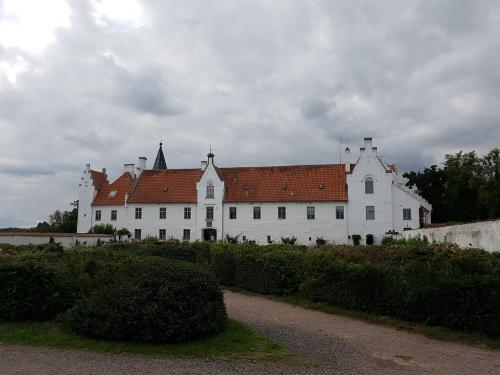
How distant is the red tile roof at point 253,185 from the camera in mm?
46625

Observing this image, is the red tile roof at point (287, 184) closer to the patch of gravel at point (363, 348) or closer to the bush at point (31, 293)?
the patch of gravel at point (363, 348)

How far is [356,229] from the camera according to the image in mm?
44531

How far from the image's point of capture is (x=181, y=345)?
28.9 feet

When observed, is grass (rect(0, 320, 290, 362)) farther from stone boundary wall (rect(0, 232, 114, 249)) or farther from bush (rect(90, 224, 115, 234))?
bush (rect(90, 224, 115, 234))

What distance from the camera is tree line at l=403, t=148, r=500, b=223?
146 feet

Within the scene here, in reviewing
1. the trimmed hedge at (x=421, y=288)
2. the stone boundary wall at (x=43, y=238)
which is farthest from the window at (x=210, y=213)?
the trimmed hedge at (x=421, y=288)

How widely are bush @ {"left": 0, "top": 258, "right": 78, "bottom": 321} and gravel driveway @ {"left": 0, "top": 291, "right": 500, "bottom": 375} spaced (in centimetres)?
165

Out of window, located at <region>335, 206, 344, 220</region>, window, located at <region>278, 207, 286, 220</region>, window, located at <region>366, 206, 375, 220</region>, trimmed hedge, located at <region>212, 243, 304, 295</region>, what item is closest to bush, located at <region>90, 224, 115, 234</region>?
window, located at <region>278, 207, 286, 220</region>

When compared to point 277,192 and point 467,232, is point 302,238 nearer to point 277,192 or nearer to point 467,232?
point 277,192

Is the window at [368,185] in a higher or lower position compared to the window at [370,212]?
higher

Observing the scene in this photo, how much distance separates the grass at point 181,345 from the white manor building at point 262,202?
36.4 metres

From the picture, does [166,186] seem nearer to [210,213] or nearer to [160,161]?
[210,213]

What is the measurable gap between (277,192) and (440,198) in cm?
1945

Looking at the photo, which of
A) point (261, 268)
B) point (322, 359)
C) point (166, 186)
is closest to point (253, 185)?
point (166, 186)
